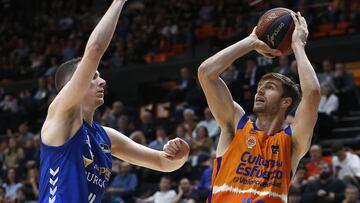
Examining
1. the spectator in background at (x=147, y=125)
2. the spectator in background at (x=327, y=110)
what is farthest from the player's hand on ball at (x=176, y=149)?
the spectator in background at (x=147, y=125)

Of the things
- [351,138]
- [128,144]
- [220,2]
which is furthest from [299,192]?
[220,2]

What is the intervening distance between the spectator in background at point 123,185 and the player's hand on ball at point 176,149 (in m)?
7.31

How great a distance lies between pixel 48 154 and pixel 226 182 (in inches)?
45.9

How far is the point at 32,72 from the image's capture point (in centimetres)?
2112

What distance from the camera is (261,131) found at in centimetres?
495

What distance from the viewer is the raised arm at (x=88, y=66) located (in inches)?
169

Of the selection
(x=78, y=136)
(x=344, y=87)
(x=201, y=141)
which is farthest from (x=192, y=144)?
(x=78, y=136)

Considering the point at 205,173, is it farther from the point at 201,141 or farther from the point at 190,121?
the point at 190,121

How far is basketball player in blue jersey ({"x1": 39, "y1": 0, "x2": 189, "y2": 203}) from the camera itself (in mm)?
4332

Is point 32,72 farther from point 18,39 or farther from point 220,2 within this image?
point 220,2

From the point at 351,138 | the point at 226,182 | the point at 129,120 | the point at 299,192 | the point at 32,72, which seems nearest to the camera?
the point at 226,182

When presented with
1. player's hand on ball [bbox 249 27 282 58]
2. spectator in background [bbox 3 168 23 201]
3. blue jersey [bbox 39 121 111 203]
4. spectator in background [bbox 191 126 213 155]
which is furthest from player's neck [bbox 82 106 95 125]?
spectator in background [bbox 3 168 23 201]

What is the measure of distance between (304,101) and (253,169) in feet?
1.80

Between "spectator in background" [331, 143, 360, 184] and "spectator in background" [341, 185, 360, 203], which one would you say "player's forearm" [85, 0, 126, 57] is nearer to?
"spectator in background" [341, 185, 360, 203]
